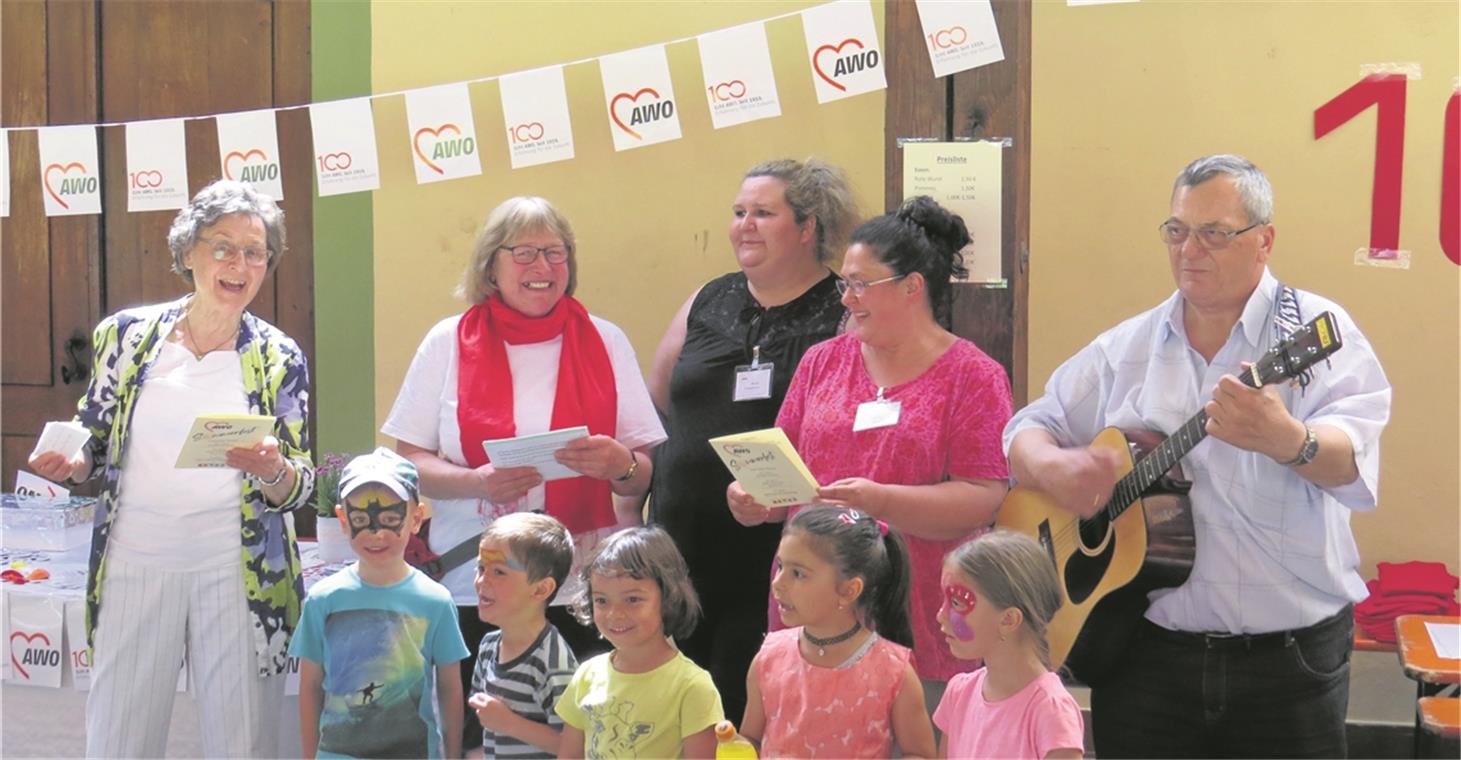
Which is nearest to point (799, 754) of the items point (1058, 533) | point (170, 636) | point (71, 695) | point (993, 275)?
point (1058, 533)

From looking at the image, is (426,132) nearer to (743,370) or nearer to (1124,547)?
(743,370)

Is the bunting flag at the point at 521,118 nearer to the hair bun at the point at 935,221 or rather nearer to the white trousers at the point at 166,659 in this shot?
the hair bun at the point at 935,221

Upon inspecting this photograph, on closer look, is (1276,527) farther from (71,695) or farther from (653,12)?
(71,695)

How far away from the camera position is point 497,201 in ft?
15.7

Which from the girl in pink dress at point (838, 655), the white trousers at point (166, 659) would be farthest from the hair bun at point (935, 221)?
the white trousers at point (166, 659)

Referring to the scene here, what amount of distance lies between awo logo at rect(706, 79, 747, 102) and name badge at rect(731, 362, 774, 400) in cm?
83

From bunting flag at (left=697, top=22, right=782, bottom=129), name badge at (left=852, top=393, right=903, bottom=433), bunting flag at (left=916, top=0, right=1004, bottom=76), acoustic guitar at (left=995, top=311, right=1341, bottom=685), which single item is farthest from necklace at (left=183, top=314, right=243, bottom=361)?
acoustic guitar at (left=995, top=311, right=1341, bottom=685)

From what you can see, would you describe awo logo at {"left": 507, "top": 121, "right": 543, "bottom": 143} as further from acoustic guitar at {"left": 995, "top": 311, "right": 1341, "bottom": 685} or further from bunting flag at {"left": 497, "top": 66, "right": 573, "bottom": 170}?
acoustic guitar at {"left": 995, "top": 311, "right": 1341, "bottom": 685}

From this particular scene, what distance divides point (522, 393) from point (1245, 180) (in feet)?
5.51

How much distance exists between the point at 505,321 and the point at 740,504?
0.80 meters

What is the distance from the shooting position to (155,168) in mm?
4465

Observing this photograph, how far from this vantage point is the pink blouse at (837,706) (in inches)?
105

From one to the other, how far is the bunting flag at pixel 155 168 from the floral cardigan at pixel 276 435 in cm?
116

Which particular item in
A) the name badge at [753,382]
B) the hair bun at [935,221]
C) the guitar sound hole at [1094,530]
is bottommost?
the guitar sound hole at [1094,530]
